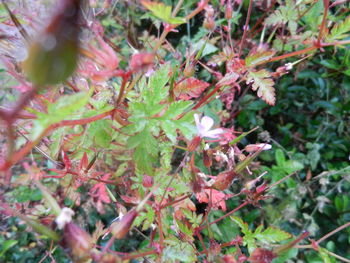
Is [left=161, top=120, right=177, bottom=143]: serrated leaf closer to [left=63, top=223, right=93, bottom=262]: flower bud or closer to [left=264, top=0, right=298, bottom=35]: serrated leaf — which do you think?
[left=63, top=223, right=93, bottom=262]: flower bud

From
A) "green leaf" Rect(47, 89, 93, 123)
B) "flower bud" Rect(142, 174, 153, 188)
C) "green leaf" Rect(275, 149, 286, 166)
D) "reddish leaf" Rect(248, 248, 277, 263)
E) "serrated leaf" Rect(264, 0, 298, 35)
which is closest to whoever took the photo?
"green leaf" Rect(47, 89, 93, 123)

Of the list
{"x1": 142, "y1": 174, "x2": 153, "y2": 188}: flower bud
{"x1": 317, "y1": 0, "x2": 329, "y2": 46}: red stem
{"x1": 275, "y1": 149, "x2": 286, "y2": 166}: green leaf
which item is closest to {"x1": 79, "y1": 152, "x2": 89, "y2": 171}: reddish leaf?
{"x1": 142, "y1": 174, "x2": 153, "y2": 188}: flower bud

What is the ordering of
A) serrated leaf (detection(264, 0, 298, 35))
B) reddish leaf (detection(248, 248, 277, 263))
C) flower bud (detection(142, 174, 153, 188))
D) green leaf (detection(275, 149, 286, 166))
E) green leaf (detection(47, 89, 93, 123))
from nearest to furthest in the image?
green leaf (detection(47, 89, 93, 123)) < reddish leaf (detection(248, 248, 277, 263)) < flower bud (detection(142, 174, 153, 188)) < serrated leaf (detection(264, 0, 298, 35)) < green leaf (detection(275, 149, 286, 166))

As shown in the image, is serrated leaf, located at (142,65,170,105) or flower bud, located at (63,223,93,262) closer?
flower bud, located at (63,223,93,262)

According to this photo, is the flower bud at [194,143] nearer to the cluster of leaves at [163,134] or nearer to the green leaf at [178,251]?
the cluster of leaves at [163,134]

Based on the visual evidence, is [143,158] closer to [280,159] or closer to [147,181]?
[147,181]

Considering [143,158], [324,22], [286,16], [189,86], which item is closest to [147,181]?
[143,158]

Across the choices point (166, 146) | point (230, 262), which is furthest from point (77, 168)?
point (230, 262)
